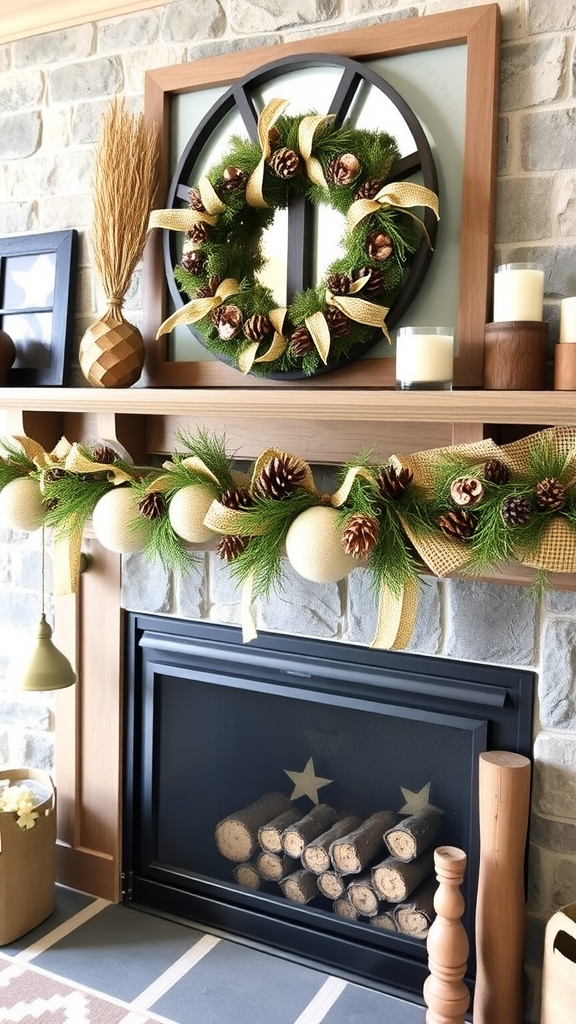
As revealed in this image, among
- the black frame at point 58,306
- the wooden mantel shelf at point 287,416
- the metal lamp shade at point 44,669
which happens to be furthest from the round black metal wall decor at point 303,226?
the metal lamp shade at point 44,669

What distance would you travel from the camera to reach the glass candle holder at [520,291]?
5.16 ft

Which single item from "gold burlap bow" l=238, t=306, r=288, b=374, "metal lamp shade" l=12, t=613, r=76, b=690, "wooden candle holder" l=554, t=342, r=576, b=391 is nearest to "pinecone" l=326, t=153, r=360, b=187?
"gold burlap bow" l=238, t=306, r=288, b=374

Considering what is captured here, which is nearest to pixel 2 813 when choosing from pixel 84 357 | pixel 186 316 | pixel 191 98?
pixel 84 357

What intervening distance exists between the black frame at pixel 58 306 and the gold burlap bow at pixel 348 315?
2.17 feet

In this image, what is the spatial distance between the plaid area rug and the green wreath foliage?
4.18ft

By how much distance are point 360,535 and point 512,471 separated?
0.87 feet

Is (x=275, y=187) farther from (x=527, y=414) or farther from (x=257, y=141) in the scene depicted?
(x=527, y=414)

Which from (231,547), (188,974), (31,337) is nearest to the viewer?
(231,547)

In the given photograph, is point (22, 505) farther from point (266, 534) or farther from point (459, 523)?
point (459, 523)

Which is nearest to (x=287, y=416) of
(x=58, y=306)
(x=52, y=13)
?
(x=58, y=306)

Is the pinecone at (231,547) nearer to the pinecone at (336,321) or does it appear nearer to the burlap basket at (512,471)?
the burlap basket at (512,471)

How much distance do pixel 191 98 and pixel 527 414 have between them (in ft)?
3.42

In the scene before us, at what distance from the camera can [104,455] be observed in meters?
1.86

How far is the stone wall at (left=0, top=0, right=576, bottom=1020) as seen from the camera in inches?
64.7
